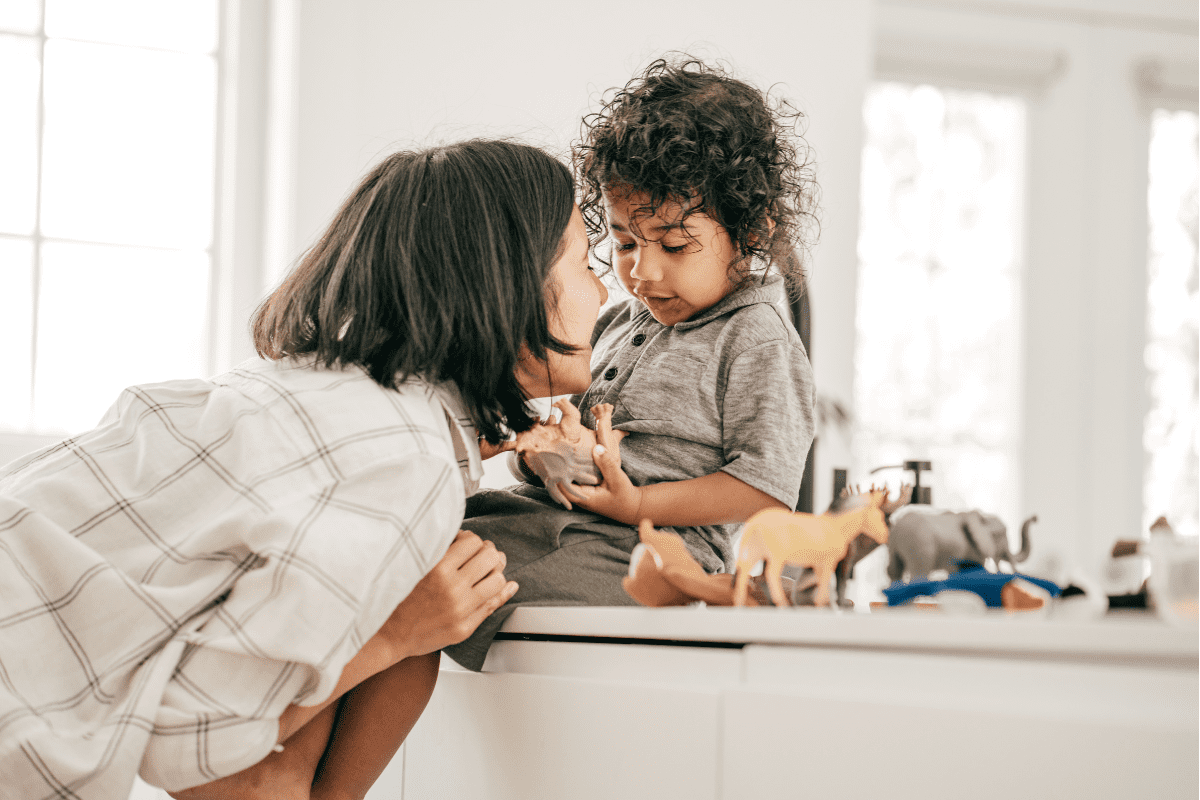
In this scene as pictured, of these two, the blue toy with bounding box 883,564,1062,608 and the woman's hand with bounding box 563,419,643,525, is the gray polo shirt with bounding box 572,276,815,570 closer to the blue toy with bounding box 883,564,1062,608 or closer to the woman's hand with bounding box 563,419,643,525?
the woman's hand with bounding box 563,419,643,525

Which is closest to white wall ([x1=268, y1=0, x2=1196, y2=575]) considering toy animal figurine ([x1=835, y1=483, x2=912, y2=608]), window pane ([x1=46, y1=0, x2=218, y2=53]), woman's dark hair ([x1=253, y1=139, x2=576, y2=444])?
window pane ([x1=46, y1=0, x2=218, y2=53])

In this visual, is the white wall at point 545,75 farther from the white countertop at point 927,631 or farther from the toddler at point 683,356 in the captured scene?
the white countertop at point 927,631

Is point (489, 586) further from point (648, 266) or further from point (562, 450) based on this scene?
point (648, 266)

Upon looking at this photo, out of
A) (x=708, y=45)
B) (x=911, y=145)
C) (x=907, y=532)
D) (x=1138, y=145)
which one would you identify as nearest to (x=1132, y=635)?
(x=907, y=532)

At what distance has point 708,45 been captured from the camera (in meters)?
2.34

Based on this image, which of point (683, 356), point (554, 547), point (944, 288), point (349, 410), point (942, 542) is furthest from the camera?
point (944, 288)

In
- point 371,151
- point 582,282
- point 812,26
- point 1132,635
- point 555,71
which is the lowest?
point 1132,635

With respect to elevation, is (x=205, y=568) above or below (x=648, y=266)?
below

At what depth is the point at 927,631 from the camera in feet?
1.60

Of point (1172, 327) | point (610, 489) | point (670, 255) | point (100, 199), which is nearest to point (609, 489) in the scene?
point (610, 489)

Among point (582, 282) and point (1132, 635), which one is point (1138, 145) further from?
point (1132, 635)

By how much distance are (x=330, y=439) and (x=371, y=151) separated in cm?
154

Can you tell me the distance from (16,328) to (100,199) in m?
0.30

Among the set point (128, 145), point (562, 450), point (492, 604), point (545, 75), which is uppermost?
point (545, 75)
